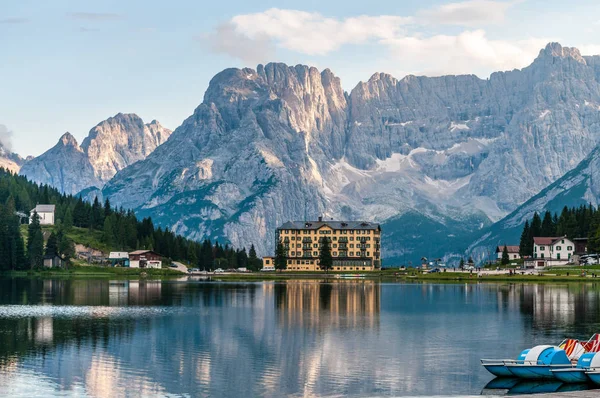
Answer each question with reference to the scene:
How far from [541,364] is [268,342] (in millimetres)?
31104

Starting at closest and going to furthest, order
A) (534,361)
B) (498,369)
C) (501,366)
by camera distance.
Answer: (534,361) < (501,366) < (498,369)

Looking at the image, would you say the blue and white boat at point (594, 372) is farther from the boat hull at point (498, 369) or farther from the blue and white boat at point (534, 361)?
the boat hull at point (498, 369)

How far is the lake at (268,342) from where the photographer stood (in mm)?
60781

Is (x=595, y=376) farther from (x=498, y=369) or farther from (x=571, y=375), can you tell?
(x=498, y=369)

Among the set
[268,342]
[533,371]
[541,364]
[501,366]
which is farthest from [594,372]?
[268,342]

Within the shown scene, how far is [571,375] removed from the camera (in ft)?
191

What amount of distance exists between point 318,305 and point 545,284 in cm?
7920

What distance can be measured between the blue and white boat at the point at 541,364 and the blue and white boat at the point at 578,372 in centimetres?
71

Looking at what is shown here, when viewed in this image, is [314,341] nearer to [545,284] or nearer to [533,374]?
[533,374]

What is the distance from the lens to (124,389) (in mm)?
59125

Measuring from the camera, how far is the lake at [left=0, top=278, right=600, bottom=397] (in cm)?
6078

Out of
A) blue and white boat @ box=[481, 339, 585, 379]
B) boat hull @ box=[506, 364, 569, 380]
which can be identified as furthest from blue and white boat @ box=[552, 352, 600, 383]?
blue and white boat @ box=[481, 339, 585, 379]

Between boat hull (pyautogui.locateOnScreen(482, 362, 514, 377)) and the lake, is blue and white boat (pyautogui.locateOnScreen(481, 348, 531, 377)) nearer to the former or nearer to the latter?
boat hull (pyautogui.locateOnScreen(482, 362, 514, 377))

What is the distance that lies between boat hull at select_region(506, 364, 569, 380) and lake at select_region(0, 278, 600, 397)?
2.49 m
